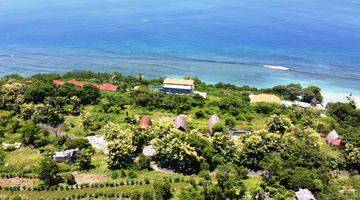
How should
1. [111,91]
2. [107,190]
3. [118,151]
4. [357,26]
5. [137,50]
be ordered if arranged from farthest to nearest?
[357,26]
[137,50]
[111,91]
[118,151]
[107,190]

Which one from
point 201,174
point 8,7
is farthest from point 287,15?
point 201,174

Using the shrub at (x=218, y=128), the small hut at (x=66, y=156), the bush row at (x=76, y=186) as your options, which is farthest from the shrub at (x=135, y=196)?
the shrub at (x=218, y=128)

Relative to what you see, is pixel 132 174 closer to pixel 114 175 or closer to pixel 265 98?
pixel 114 175

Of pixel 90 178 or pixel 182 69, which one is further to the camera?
pixel 182 69

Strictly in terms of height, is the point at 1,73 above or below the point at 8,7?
below

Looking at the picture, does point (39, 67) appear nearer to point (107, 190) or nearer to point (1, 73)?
point (1, 73)

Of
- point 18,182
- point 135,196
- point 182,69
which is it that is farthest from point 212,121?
point 182,69
